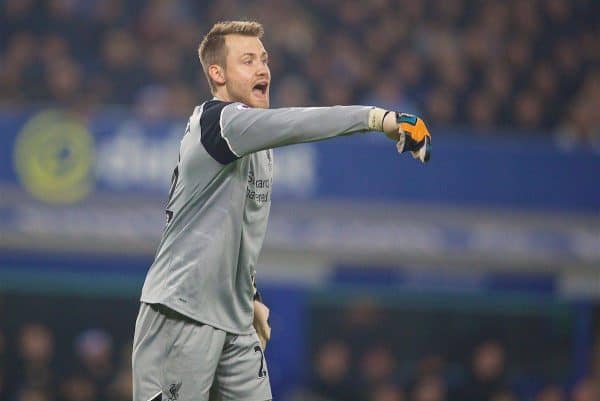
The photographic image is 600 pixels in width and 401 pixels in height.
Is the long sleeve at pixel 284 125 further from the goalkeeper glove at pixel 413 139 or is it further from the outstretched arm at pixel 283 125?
the goalkeeper glove at pixel 413 139

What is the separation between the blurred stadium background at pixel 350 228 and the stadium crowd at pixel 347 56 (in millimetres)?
36

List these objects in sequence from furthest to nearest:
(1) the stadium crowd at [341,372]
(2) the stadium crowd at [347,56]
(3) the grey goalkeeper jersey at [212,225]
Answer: (2) the stadium crowd at [347,56] < (1) the stadium crowd at [341,372] < (3) the grey goalkeeper jersey at [212,225]

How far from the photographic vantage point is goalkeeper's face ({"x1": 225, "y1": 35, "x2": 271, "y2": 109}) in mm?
4031

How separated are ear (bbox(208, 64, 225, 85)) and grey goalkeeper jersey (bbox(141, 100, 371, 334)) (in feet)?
0.53

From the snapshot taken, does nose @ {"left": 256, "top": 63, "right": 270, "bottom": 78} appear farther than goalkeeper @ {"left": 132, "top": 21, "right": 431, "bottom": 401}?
Yes

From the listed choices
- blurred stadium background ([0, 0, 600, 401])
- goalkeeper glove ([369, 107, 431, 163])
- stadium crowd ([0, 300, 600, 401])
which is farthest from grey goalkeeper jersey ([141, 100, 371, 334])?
blurred stadium background ([0, 0, 600, 401])

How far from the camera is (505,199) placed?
10539mm

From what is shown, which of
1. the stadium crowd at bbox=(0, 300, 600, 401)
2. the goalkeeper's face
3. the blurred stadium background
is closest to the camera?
the goalkeeper's face

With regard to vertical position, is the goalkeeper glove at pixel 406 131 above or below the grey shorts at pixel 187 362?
above

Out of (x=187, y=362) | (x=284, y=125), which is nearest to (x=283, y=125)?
(x=284, y=125)


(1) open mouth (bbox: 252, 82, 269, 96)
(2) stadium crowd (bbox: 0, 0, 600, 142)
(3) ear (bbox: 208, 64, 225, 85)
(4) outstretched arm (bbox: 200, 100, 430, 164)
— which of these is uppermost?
(2) stadium crowd (bbox: 0, 0, 600, 142)

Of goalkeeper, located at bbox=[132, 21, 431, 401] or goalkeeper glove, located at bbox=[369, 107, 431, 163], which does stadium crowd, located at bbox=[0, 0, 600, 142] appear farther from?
goalkeeper glove, located at bbox=[369, 107, 431, 163]

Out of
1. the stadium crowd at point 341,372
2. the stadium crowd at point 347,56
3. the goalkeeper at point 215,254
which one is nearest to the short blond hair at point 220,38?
the goalkeeper at point 215,254

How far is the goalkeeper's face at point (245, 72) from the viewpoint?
4.03 metres
